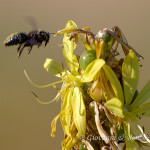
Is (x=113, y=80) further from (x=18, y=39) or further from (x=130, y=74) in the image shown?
(x=18, y=39)

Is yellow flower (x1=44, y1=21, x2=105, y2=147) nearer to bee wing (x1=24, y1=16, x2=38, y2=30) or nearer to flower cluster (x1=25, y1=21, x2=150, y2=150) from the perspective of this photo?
flower cluster (x1=25, y1=21, x2=150, y2=150)

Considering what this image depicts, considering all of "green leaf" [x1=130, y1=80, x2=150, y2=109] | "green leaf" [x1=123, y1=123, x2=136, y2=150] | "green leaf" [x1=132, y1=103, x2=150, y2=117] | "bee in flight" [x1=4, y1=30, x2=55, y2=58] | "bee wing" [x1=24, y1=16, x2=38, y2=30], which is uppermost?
"bee wing" [x1=24, y1=16, x2=38, y2=30]

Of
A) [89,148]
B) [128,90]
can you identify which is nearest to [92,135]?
[89,148]

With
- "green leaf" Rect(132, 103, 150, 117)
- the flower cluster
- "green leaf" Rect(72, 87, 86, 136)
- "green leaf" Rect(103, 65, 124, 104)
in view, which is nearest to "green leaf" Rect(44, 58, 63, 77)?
the flower cluster

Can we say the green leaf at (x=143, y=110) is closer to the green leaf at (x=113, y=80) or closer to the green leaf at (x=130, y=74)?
the green leaf at (x=130, y=74)

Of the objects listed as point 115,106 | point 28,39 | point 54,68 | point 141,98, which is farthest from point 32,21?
point 115,106

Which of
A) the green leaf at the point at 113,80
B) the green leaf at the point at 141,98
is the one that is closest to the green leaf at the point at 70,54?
the green leaf at the point at 113,80
